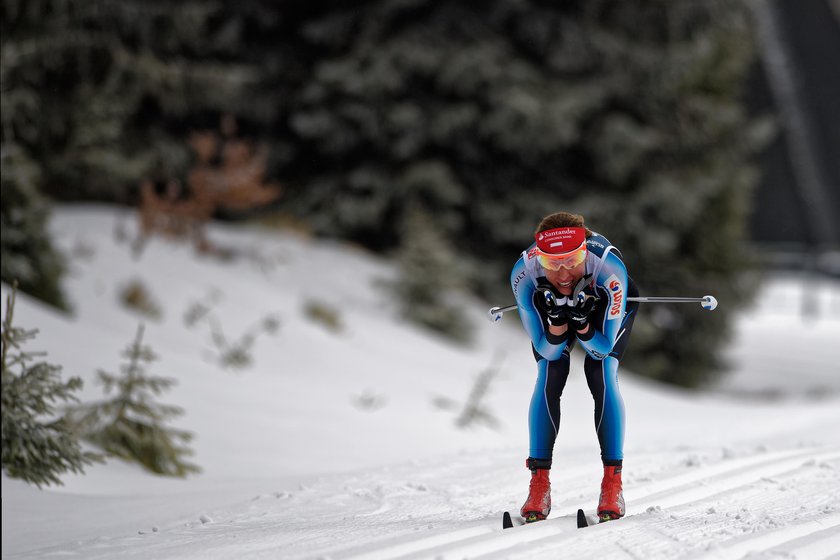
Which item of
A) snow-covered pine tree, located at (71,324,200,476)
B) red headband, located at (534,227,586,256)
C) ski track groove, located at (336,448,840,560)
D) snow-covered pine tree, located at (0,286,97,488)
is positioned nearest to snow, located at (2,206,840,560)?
ski track groove, located at (336,448,840,560)

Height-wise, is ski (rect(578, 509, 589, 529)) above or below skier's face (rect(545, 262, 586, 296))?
below

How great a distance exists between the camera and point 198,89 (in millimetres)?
11477

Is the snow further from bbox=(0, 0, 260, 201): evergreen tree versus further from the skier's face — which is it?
the skier's face

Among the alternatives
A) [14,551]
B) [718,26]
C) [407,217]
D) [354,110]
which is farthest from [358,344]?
[718,26]

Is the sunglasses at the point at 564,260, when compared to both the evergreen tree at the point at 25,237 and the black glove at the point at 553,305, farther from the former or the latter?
the evergreen tree at the point at 25,237

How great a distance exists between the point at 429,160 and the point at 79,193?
5.38 m

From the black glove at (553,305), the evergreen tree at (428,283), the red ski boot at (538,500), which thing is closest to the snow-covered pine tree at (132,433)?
the red ski boot at (538,500)

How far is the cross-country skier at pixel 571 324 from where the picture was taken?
13.2 feet

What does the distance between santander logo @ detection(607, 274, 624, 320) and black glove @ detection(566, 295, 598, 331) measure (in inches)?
3.3

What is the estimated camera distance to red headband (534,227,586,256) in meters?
3.93

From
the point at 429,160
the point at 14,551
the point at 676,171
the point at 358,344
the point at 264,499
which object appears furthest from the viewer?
the point at 676,171

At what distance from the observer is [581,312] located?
4.02 m

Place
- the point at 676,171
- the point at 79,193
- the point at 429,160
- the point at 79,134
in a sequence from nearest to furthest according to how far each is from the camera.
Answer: the point at 79,134 < the point at 79,193 < the point at 429,160 < the point at 676,171

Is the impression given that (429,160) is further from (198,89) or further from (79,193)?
(79,193)
